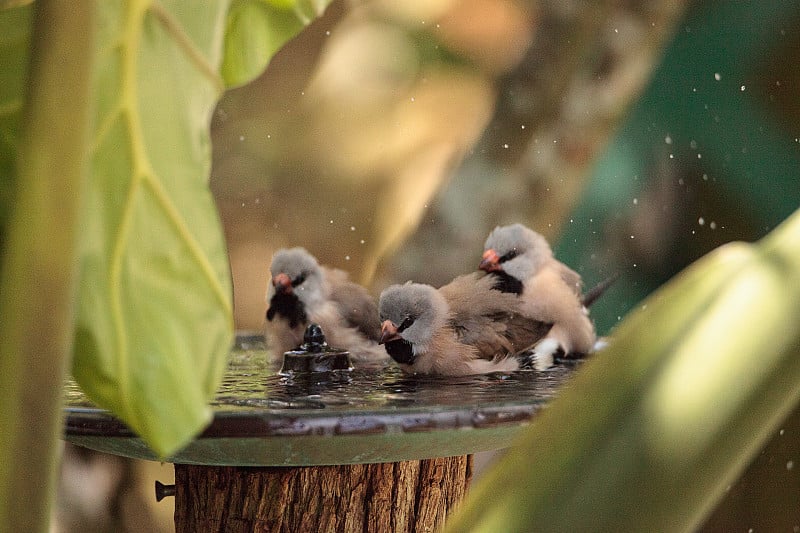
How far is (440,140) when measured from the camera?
1.47 m

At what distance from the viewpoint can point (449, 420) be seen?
51cm

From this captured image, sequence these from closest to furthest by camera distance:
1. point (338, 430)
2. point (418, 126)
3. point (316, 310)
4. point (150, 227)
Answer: point (150, 227) → point (338, 430) → point (316, 310) → point (418, 126)

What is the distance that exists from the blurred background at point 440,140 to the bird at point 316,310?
50 centimetres

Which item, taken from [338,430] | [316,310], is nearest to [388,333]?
[316,310]

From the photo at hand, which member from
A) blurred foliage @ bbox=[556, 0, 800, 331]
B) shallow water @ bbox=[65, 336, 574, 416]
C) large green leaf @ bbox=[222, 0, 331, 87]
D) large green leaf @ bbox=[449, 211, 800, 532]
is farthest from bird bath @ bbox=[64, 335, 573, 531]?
blurred foliage @ bbox=[556, 0, 800, 331]

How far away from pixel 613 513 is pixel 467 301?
69cm

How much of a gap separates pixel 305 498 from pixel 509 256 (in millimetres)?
344

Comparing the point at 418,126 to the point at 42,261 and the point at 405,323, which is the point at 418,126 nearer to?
the point at 405,323

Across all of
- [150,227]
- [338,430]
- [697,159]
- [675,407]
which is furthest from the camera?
[697,159]

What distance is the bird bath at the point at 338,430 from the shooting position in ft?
1.62

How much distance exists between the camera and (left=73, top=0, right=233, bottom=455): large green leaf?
234 millimetres

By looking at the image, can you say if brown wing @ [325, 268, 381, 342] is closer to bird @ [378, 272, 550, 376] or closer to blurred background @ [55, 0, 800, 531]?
bird @ [378, 272, 550, 376]

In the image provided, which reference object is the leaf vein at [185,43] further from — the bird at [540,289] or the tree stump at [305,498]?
the bird at [540,289]

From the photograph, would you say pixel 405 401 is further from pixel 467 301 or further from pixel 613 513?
pixel 613 513
